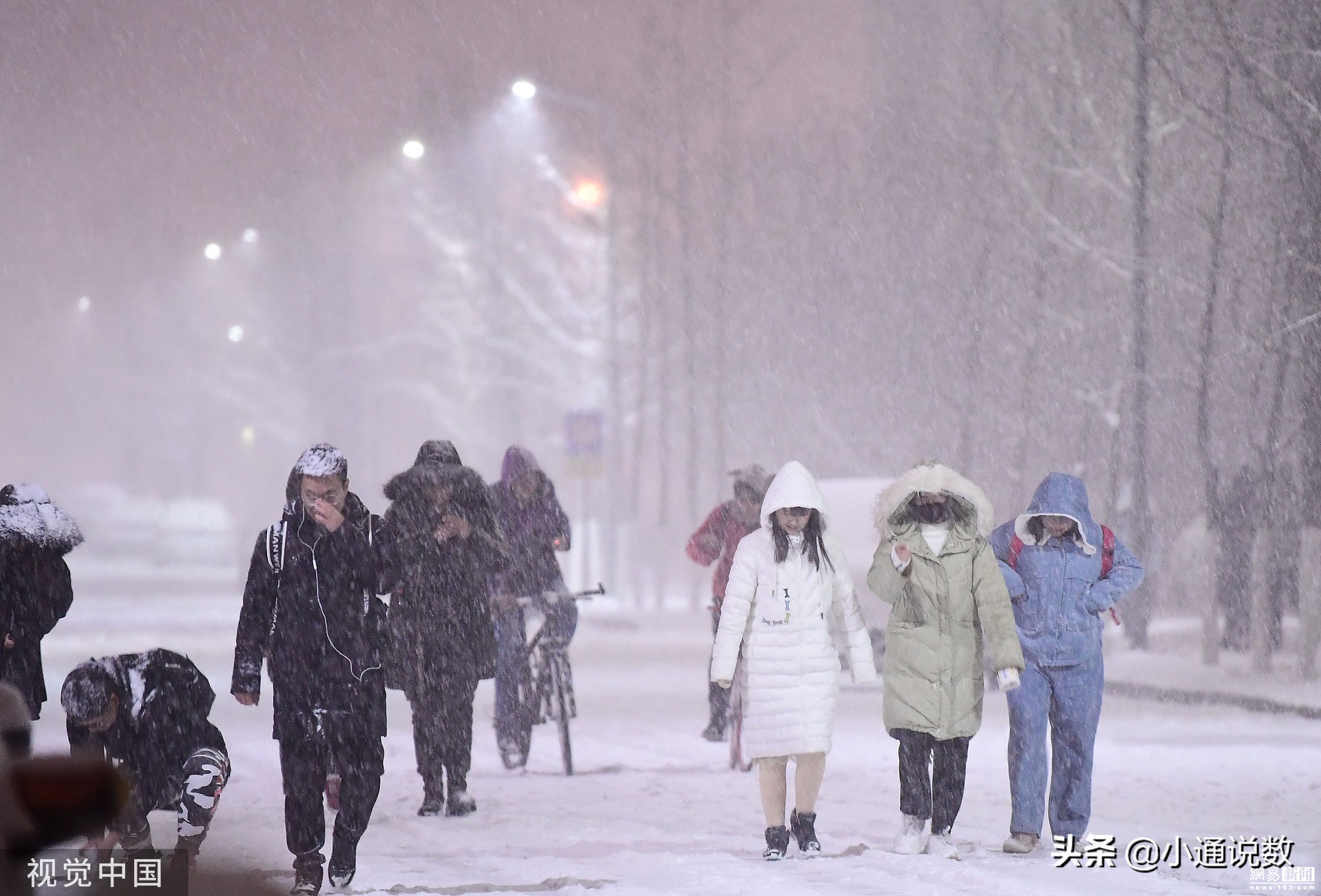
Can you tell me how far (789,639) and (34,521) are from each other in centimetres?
334

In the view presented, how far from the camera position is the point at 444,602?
969 centimetres

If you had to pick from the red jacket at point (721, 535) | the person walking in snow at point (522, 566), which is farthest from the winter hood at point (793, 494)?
the red jacket at point (721, 535)

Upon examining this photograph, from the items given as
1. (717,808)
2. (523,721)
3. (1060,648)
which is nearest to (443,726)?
(717,808)

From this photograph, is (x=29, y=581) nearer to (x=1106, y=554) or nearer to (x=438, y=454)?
(x=438, y=454)

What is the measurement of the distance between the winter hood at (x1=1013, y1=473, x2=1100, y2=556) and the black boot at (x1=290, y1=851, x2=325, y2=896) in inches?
131

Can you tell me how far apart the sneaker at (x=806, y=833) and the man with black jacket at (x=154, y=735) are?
2.84m

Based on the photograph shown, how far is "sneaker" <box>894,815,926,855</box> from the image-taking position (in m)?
8.34

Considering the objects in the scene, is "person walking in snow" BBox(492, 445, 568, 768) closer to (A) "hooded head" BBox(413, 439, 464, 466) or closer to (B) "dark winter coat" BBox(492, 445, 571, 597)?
(B) "dark winter coat" BBox(492, 445, 571, 597)

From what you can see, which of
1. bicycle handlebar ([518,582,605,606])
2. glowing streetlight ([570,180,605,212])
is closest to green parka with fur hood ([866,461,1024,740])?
bicycle handlebar ([518,582,605,606])

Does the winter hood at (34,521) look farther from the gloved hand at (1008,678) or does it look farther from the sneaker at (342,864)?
the gloved hand at (1008,678)

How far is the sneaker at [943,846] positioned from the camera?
828 centimetres

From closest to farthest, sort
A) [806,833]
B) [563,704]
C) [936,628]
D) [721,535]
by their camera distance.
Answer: [936,628]
[806,833]
[563,704]
[721,535]

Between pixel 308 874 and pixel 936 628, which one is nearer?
pixel 308 874

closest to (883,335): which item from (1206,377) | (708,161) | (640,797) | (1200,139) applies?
(708,161)
